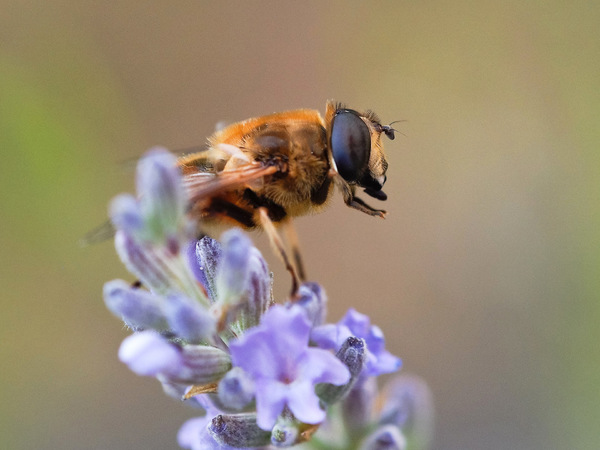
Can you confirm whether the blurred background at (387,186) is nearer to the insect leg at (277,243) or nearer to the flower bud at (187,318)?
the insect leg at (277,243)

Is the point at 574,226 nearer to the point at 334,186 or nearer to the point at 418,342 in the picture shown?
the point at 418,342

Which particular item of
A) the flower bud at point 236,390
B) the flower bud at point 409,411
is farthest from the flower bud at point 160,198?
the flower bud at point 409,411

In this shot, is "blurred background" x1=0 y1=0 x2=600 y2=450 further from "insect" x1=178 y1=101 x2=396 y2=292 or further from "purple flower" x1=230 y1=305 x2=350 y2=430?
"purple flower" x1=230 y1=305 x2=350 y2=430

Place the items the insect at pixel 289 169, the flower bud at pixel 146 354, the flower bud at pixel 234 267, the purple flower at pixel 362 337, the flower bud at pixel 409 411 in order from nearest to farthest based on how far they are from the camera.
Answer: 1. the flower bud at pixel 146 354
2. the flower bud at pixel 234 267
3. the purple flower at pixel 362 337
4. the insect at pixel 289 169
5. the flower bud at pixel 409 411

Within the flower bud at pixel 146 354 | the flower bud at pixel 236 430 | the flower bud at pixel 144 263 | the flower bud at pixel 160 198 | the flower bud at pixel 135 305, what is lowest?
the flower bud at pixel 236 430

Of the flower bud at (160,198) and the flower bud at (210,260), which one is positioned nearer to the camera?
the flower bud at (160,198)


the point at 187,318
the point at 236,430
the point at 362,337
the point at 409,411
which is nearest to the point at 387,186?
the point at 409,411

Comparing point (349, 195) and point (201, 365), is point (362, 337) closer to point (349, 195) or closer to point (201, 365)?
point (349, 195)

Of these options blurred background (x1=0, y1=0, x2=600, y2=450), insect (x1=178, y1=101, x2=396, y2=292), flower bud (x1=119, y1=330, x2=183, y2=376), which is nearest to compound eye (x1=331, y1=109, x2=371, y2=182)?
insect (x1=178, y1=101, x2=396, y2=292)
